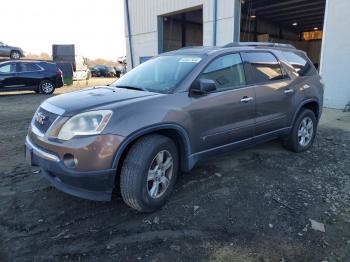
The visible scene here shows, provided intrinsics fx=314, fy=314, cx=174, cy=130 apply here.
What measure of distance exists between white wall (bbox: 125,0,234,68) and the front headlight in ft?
36.0

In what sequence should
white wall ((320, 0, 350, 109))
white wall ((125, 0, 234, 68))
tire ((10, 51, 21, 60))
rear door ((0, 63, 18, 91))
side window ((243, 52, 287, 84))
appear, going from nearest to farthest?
side window ((243, 52, 287, 84)) → white wall ((320, 0, 350, 109)) → white wall ((125, 0, 234, 68)) → rear door ((0, 63, 18, 91)) → tire ((10, 51, 21, 60))

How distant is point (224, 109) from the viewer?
12.8 ft

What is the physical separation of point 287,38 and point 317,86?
2283 cm

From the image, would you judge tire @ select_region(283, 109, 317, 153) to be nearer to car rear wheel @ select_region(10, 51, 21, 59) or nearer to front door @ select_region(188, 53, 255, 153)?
front door @ select_region(188, 53, 255, 153)

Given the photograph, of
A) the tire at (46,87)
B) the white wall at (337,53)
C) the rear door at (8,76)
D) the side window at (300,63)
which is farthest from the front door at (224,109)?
the tire at (46,87)

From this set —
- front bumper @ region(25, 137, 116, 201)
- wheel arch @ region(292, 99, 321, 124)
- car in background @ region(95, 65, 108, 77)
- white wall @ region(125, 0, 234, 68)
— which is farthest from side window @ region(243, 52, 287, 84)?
car in background @ region(95, 65, 108, 77)

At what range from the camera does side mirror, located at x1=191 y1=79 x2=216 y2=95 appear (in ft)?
11.7

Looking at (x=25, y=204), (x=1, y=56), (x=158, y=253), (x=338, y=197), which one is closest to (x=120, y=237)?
(x=158, y=253)

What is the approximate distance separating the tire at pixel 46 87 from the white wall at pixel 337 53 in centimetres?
1271

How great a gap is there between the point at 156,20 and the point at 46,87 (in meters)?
6.74

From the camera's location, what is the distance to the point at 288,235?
3002mm

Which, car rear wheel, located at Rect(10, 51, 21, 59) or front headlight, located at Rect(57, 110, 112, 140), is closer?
front headlight, located at Rect(57, 110, 112, 140)

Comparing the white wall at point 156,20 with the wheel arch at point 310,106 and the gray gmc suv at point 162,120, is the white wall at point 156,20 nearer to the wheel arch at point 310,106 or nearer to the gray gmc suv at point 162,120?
the wheel arch at point 310,106

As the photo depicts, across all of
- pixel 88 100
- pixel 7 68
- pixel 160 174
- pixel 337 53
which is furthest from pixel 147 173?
pixel 7 68
